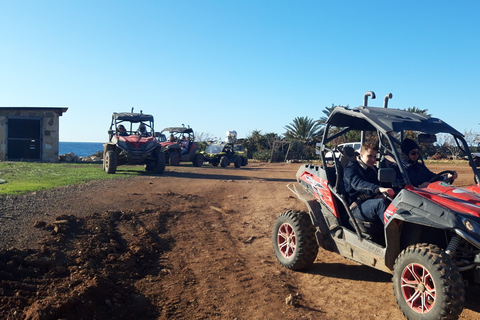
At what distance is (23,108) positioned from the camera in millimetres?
24609

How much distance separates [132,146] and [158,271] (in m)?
12.1

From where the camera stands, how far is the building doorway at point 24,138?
25.0 meters

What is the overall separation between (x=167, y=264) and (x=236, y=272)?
3.11ft

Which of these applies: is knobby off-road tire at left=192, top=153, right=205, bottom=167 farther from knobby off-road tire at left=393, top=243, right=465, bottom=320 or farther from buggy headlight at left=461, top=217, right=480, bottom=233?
buggy headlight at left=461, top=217, right=480, bottom=233

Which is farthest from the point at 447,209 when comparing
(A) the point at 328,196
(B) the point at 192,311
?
(B) the point at 192,311

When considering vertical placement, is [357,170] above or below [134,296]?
above

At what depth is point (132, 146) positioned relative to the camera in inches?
672

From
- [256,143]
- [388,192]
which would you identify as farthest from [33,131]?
[388,192]

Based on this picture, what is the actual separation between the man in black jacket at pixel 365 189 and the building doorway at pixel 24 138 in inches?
917

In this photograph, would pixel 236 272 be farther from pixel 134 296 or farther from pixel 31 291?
pixel 31 291

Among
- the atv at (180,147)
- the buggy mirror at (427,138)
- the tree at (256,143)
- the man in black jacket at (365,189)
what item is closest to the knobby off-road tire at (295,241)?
the man in black jacket at (365,189)

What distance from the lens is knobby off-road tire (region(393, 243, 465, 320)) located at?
367 cm

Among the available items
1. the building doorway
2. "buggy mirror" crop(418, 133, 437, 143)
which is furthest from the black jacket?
the building doorway

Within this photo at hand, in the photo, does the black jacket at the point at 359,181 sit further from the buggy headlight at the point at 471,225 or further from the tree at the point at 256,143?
the tree at the point at 256,143
